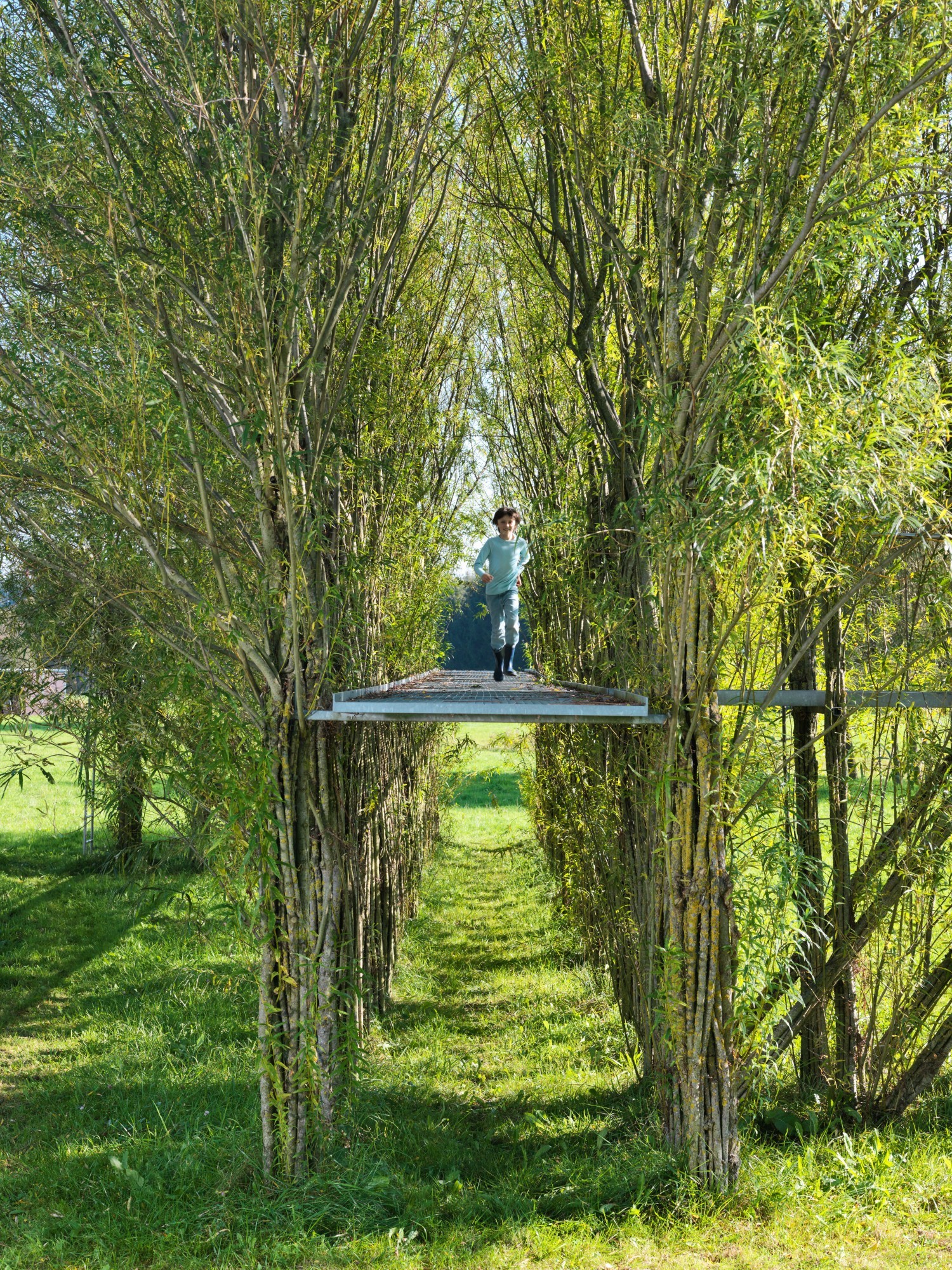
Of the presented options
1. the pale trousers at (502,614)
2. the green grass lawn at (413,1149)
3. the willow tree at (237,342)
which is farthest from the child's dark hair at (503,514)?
the green grass lawn at (413,1149)

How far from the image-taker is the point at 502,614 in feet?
16.3

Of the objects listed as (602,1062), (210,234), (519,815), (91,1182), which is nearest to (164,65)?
(210,234)

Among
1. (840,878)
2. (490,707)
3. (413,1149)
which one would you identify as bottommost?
(413,1149)

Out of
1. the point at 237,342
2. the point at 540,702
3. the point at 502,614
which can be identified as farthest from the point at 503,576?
the point at 237,342

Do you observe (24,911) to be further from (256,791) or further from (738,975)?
(738,975)

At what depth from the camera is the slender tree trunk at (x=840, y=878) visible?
3.81 m

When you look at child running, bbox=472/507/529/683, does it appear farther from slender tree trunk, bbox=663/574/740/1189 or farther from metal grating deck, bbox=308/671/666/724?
slender tree trunk, bbox=663/574/740/1189

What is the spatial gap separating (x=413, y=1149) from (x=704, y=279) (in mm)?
3217

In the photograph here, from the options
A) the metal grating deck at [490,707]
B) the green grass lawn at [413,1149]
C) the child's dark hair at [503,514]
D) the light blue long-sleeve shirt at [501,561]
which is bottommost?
the green grass lawn at [413,1149]

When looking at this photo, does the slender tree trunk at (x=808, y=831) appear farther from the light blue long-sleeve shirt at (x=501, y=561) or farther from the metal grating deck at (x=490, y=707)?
the light blue long-sleeve shirt at (x=501, y=561)

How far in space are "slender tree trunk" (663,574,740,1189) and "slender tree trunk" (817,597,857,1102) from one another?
37.0 inches

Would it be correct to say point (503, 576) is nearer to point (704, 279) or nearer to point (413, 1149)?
point (704, 279)

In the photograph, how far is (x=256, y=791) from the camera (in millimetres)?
3133

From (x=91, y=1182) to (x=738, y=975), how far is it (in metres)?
2.49
